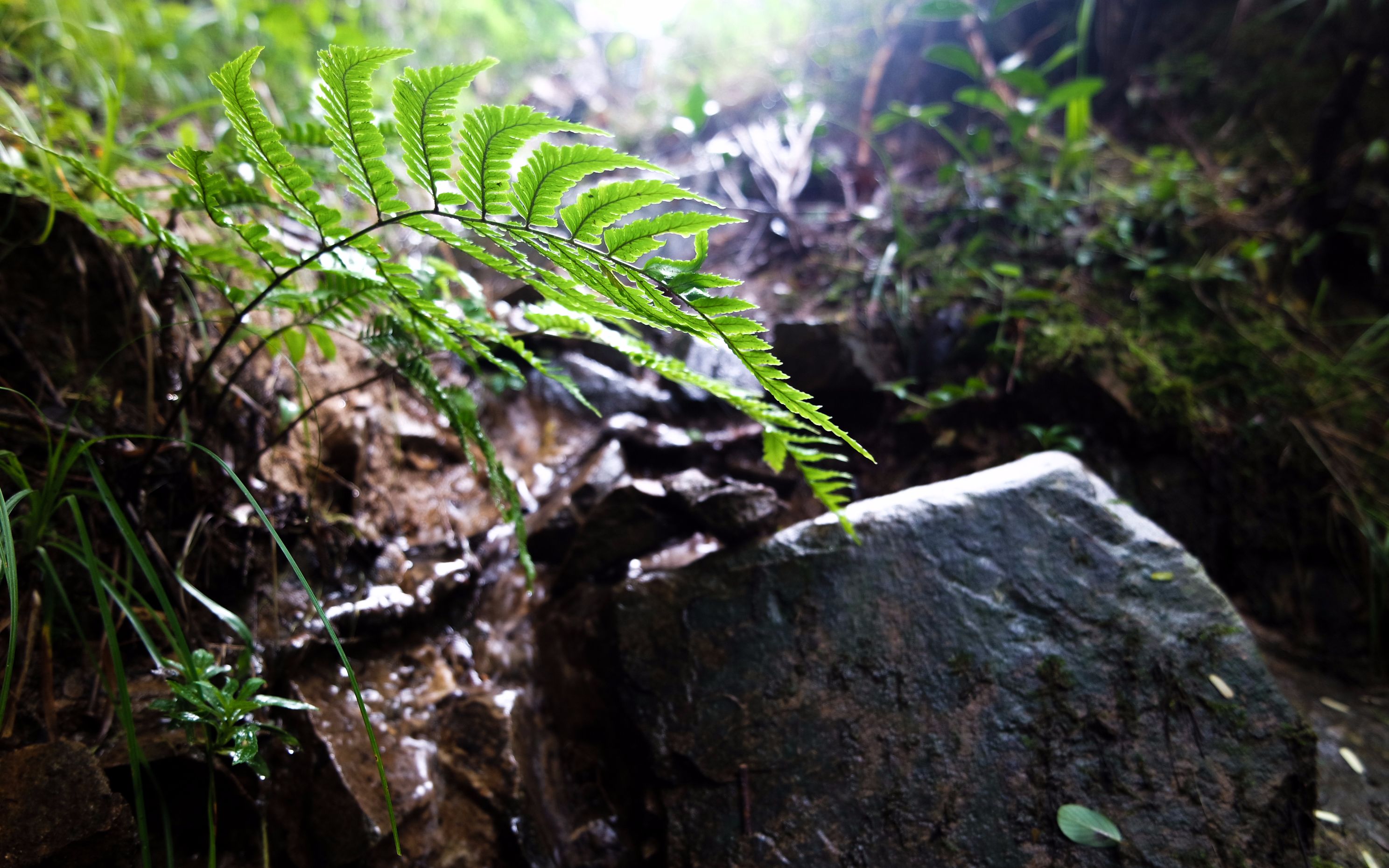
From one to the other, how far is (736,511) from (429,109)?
1451 millimetres

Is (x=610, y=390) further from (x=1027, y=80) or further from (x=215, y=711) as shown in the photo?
(x=1027, y=80)

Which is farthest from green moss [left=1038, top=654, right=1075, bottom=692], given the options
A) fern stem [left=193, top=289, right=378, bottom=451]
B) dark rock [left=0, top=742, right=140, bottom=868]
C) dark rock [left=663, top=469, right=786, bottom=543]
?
dark rock [left=0, top=742, right=140, bottom=868]

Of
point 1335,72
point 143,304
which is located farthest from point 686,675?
point 1335,72

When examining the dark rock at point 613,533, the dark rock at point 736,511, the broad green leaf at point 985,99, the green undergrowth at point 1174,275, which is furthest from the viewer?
the broad green leaf at point 985,99

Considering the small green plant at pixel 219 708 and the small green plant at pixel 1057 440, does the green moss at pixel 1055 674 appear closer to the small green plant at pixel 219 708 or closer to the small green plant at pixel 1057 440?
the small green plant at pixel 1057 440

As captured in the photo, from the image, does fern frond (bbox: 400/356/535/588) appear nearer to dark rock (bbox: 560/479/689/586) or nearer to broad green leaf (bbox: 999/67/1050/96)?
dark rock (bbox: 560/479/689/586)

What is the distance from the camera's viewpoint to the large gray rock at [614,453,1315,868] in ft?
5.31

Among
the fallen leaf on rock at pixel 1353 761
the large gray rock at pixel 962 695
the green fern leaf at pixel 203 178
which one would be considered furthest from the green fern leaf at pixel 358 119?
the fallen leaf on rock at pixel 1353 761

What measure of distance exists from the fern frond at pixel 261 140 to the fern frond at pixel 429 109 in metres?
0.19

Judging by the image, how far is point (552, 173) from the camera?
3.34ft

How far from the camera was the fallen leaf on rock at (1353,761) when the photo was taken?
6.32ft

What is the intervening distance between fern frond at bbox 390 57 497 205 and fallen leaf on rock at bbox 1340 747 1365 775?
294cm

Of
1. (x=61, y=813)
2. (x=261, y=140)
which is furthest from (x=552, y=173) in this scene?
(x=61, y=813)

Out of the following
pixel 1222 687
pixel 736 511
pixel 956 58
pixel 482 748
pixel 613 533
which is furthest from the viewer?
pixel 956 58
